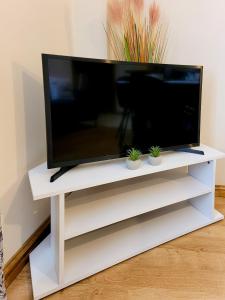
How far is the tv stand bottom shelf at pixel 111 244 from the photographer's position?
3.66 feet

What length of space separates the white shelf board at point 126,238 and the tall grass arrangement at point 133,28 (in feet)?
3.56

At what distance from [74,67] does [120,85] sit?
10.6 inches

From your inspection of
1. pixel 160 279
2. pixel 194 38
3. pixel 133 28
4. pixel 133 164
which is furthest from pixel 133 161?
pixel 194 38

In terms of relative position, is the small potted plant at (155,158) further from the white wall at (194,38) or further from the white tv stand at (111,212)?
the white wall at (194,38)

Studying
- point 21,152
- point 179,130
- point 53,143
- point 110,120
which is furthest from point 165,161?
point 21,152

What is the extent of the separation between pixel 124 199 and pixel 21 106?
76cm

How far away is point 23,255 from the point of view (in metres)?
1.21

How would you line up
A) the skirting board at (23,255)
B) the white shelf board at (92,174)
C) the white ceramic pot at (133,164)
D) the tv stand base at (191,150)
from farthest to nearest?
the tv stand base at (191,150)
the white ceramic pot at (133,164)
the skirting board at (23,255)
the white shelf board at (92,174)

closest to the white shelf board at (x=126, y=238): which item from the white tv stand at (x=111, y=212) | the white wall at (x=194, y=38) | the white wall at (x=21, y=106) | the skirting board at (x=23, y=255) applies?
the white tv stand at (x=111, y=212)

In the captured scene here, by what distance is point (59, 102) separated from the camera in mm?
1071

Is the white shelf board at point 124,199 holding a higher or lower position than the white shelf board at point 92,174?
lower

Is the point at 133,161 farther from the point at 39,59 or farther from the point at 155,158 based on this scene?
the point at 39,59

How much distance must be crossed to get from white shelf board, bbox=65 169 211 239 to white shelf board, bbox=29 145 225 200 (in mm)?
209

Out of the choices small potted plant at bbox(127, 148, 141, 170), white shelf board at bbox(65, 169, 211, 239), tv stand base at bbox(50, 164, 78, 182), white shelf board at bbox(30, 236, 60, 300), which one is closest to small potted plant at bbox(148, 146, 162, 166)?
small potted plant at bbox(127, 148, 141, 170)
